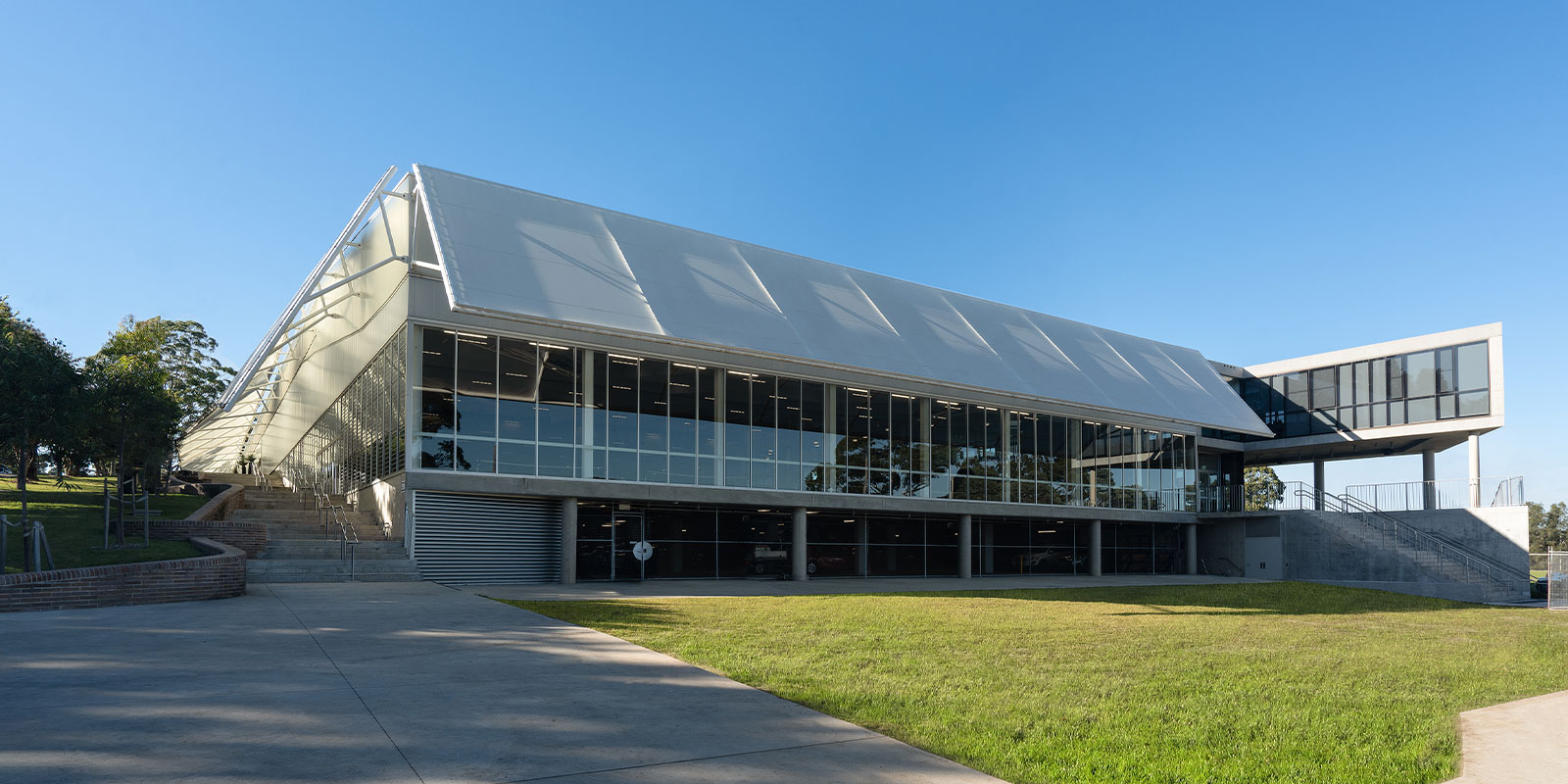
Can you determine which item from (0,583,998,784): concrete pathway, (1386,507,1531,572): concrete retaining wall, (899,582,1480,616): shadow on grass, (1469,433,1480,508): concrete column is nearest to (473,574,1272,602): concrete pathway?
(899,582,1480,616): shadow on grass

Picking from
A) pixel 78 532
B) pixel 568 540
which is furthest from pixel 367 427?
pixel 568 540

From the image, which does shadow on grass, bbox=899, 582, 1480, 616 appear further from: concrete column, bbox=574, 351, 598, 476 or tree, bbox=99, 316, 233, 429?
tree, bbox=99, 316, 233, 429

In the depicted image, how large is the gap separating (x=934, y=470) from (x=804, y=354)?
8300mm

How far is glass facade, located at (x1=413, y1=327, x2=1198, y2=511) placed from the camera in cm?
2317

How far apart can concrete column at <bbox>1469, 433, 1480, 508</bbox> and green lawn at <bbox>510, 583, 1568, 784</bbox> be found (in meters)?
21.4

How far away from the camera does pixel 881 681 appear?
8672 millimetres

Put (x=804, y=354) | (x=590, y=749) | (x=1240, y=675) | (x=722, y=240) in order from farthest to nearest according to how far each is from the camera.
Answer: (x=722, y=240) → (x=804, y=354) → (x=1240, y=675) → (x=590, y=749)

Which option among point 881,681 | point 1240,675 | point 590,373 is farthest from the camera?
point 590,373

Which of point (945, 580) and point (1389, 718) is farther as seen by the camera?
point (945, 580)

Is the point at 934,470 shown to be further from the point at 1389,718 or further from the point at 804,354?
the point at 1389,718

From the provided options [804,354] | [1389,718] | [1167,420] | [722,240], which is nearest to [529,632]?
[1389,718]

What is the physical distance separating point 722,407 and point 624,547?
476cm

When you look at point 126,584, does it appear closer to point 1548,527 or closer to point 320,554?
point 320,554

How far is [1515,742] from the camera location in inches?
258
